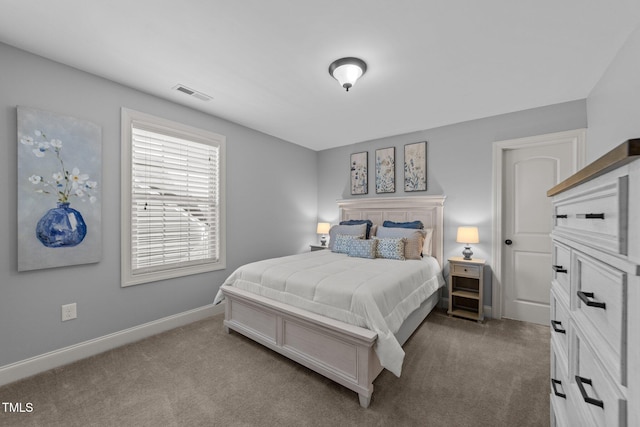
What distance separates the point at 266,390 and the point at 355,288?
0.98 meters

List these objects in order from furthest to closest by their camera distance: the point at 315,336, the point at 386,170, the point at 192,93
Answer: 1. the point at 386,170
2. the point at 192,93
3. the point at 315,336

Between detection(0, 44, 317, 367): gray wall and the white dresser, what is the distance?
325 cm

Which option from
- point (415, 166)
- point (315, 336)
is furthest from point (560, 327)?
point (415, 166)

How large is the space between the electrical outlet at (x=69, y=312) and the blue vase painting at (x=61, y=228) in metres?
0.53

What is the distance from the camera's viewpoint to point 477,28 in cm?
177

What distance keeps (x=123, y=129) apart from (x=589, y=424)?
11.6 ft

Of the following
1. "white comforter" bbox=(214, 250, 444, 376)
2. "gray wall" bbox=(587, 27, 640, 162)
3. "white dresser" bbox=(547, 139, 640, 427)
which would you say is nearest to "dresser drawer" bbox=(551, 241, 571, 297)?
"white dresser" bbox=(547, 139, 640, 427)

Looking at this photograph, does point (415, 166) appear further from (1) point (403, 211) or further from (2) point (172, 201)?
(2) point (172, 201)

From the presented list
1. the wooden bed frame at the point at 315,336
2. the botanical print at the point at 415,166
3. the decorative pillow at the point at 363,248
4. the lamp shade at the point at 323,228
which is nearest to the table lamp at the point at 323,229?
the lamp shade at the point at 323,228

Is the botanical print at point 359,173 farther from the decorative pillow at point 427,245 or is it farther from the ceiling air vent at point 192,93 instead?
the ceiling air vent at point 192,93

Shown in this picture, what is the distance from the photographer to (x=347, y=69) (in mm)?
2139

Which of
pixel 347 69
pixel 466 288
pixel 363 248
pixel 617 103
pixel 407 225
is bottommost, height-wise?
pixel 466 288

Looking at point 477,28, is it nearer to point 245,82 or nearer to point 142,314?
point 245,82

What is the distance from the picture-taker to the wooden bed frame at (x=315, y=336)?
5.69ft
